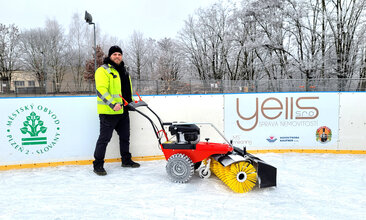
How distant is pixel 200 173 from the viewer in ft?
10.5

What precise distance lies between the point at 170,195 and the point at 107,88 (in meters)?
1.67

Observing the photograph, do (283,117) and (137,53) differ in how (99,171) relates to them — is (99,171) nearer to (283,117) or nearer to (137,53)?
(283,117)

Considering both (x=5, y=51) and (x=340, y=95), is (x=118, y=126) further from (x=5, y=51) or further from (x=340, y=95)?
(x=5, y=51)

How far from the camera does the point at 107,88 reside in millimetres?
3371

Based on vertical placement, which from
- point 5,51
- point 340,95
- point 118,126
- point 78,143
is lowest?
point 78,143

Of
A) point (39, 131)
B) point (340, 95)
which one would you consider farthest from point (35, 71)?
point (340, 95)

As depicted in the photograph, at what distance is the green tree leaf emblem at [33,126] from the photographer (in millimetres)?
3707

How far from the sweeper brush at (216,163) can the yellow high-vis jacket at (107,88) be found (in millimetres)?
918

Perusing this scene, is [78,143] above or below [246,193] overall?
above

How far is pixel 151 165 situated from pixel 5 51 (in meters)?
38.3

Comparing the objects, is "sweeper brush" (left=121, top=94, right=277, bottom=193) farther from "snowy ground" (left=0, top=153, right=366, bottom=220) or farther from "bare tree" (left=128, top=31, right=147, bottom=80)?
"bare tree" (left=128, top=31, right=147, bottom=80)

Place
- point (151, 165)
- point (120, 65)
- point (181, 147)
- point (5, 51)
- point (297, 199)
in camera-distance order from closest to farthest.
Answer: point (297, 199) < point (181, 147) < point (120, 65) < point (151, 165) < point (5, 51)

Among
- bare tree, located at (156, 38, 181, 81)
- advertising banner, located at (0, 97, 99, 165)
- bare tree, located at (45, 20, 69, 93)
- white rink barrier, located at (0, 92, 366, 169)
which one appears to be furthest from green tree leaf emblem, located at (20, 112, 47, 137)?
bare tree, located at (45, 20, 69, 93)

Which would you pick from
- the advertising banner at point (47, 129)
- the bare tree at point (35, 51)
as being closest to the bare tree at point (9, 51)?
the bare tree at point (35, 51)
